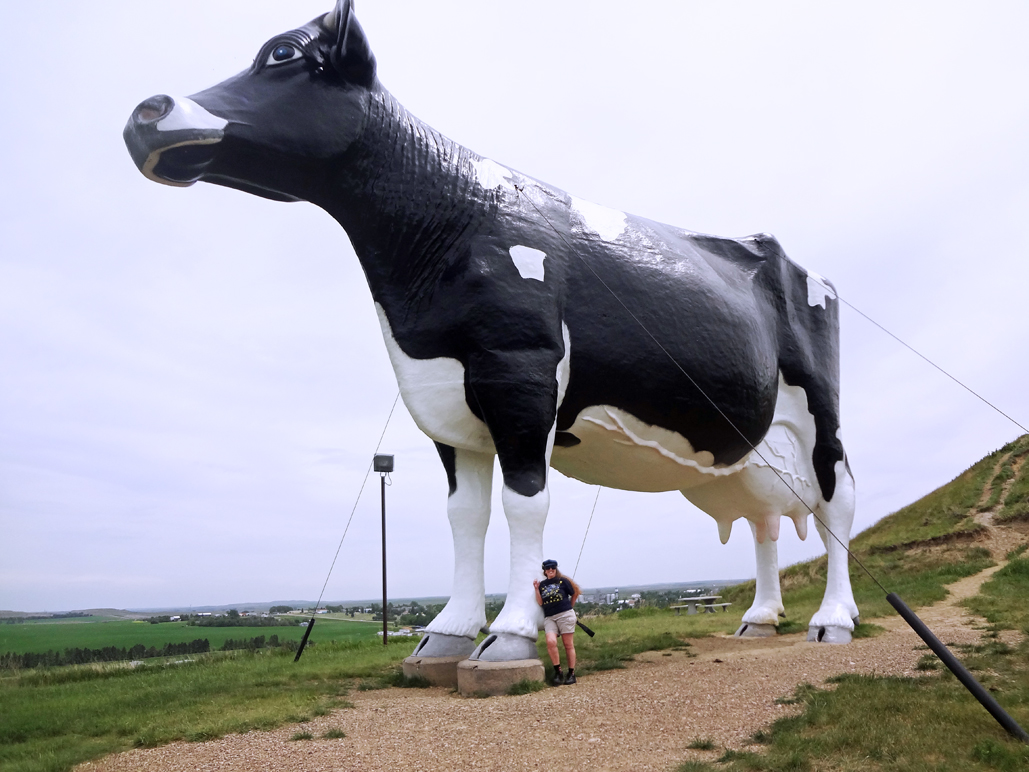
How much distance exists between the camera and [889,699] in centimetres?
440

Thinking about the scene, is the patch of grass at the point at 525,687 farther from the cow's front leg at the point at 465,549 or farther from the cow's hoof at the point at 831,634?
the cow's hoof at the point at 831,634

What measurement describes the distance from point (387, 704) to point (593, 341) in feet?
9.87

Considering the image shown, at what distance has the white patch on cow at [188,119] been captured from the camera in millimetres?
5379

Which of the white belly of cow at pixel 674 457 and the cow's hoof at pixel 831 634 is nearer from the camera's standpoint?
the white belly of cow at pixel 674 457

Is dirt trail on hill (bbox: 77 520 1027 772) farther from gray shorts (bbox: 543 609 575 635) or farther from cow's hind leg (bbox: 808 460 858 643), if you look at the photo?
cow's hind leg (bbox: 808 460 858 643)

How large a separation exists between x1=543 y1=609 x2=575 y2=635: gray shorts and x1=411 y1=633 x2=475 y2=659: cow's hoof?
94 centimetres

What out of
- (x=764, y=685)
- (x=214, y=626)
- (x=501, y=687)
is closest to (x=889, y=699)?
(x=764, y=685)

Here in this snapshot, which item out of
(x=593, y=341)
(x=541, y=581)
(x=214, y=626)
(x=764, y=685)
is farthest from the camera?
(x=214, y=626)

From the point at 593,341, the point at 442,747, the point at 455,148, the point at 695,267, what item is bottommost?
the point at 442,747

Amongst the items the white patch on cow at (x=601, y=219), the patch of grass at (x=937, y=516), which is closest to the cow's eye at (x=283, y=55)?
the white patch on cow at (x=601, y=219)

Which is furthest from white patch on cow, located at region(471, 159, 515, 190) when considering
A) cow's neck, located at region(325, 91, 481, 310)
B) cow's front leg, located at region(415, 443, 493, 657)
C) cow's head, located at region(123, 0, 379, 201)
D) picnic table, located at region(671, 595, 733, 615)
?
picnic table, located at region(671, 595, 733, 615)

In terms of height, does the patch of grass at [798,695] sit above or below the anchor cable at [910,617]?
below

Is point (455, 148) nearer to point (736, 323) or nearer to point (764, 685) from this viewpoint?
point (736, 323)

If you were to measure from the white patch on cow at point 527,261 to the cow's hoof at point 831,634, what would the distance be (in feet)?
14.7
